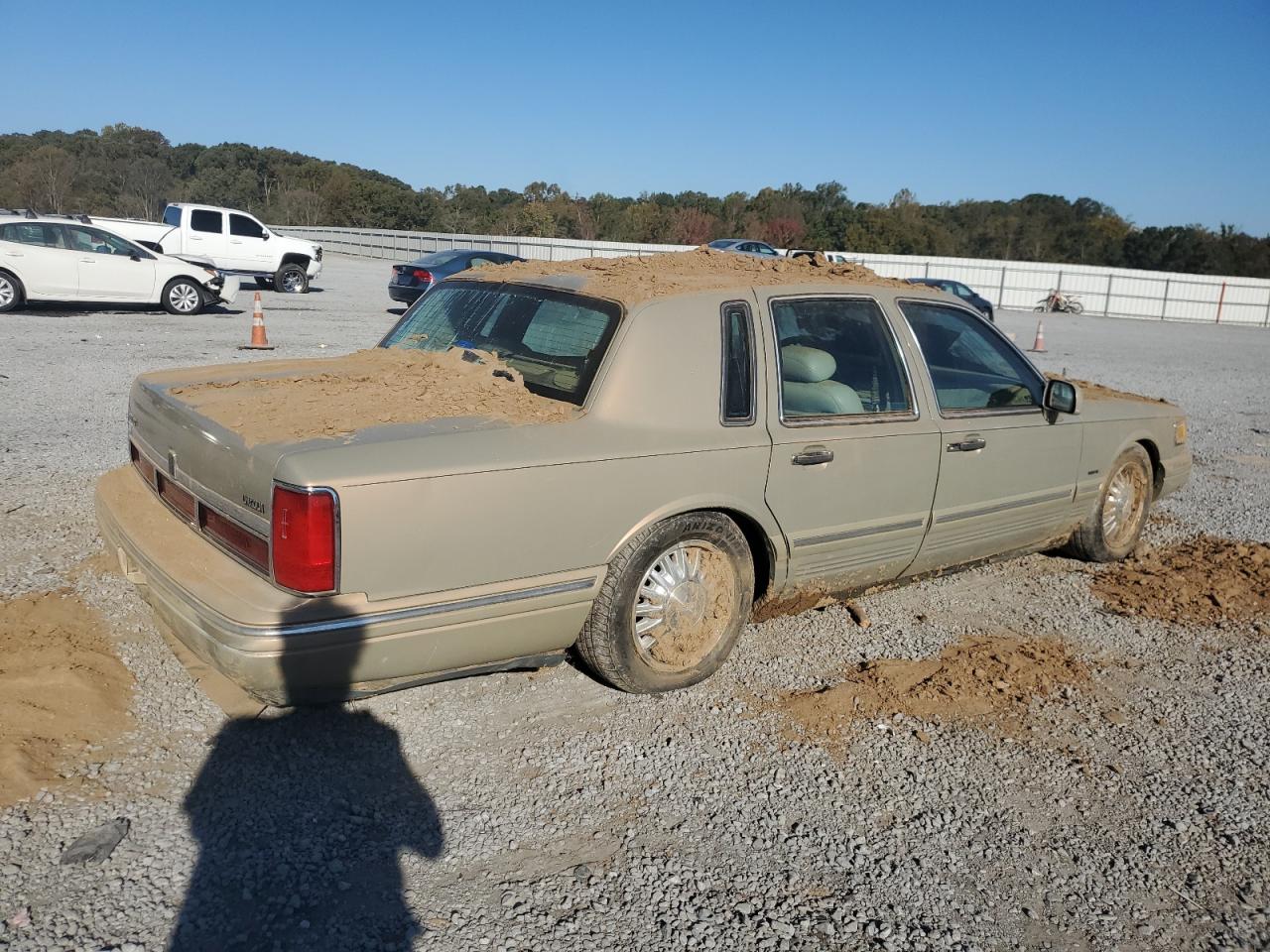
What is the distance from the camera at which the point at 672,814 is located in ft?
10.6

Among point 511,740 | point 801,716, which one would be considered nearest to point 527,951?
point 511,740

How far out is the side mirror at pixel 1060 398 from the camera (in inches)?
198

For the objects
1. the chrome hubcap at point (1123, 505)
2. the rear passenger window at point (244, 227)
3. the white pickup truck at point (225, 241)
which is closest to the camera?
the chrome hubcap at point (1123, 505)

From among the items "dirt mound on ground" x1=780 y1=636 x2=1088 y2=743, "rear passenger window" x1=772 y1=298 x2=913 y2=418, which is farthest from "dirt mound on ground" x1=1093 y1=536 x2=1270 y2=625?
"rear passenger window" x1=772 y1=298 x2=913 y2=418

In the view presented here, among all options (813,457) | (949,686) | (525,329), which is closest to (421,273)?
(525,329)

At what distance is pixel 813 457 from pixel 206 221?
821 inches

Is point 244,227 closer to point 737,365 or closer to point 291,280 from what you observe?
point 291,280

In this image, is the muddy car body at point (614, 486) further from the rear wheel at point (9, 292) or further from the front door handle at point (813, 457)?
the rear wheel at point (9, 292)

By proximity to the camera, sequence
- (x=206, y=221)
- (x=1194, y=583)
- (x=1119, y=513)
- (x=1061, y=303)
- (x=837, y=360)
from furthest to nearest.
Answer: (x=1061, y=303) → (x=206, y=221) → (x=1119, y=513) → (x=1194, y=583) → (x=837, y=360)

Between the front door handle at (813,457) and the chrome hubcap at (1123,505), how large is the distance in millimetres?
2452

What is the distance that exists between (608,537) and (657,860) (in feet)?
3.58

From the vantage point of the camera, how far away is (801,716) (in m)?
3.92

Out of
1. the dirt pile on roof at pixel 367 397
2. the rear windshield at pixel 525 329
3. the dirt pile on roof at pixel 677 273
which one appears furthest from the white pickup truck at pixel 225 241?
the dirt pile on roof at pixel 367 397

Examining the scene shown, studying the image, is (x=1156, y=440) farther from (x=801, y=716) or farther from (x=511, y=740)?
(x=511, y=740)
